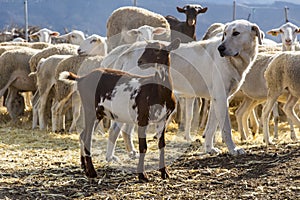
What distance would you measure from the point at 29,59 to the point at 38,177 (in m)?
7.16

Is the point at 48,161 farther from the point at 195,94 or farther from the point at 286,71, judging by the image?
the point at 286,71

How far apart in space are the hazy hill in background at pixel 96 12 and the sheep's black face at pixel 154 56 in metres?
Answer: 106

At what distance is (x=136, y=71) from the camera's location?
24.1ft

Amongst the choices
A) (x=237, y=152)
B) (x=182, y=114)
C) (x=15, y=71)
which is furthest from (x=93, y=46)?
(x=237, y=152)

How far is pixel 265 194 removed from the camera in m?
5.08

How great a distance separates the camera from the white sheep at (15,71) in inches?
499

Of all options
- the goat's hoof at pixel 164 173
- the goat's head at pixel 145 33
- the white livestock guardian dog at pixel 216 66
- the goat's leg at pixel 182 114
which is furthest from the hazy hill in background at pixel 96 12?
the goat's hoof at pixel 164 173

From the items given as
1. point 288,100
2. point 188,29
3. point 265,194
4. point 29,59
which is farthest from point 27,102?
point 265,194

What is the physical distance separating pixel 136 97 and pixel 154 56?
17.9 inches

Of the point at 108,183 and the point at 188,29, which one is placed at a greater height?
the point at 188,29

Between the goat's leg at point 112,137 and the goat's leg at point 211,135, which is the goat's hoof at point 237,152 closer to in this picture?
the goat's leg at point 211,135

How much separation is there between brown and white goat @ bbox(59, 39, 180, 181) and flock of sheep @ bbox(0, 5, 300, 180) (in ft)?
2.44

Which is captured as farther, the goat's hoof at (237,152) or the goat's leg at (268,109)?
the goat's leg at (268,109)

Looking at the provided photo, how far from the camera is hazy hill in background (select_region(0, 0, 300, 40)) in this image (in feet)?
385
